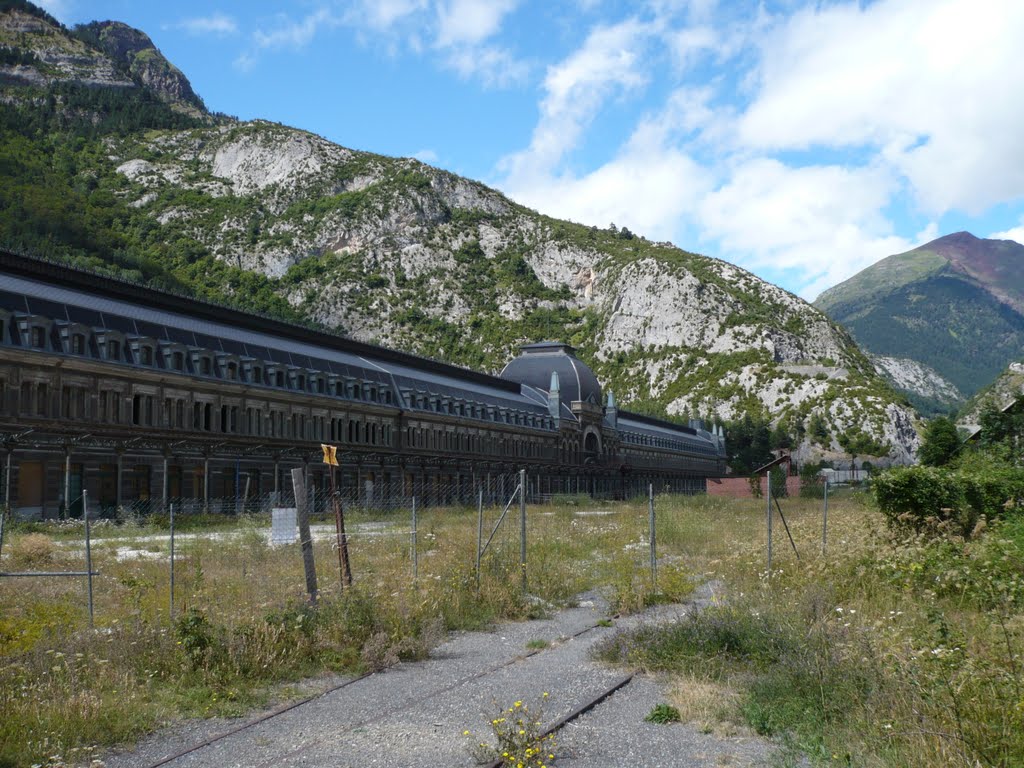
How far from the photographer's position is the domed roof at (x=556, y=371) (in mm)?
110000

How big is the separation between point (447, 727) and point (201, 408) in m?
43.3

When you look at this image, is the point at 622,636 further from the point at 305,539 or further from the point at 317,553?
the point at 317,553

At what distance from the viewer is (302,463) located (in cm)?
5791

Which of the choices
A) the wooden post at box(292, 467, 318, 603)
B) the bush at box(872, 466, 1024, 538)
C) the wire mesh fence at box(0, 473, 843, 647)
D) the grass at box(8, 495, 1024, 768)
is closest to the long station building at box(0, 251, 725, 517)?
the wire mesh fence at box(0, 473, 843, 647)

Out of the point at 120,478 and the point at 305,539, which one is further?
the point at 120,478

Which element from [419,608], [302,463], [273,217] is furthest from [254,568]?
[273,217]

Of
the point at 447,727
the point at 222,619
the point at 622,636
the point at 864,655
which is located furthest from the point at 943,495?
the point at 222,619

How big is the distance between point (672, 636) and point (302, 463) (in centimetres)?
4592

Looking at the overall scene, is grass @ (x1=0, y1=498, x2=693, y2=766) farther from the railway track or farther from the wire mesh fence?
the railway track

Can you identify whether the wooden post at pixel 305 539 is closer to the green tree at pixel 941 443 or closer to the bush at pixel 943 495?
the bush at pixel 943 495

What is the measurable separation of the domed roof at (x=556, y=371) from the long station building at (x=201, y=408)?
20086 millimetres

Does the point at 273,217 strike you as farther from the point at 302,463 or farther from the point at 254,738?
the point at 254,738

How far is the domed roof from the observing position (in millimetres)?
110000

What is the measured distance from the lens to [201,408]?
5144 cm
